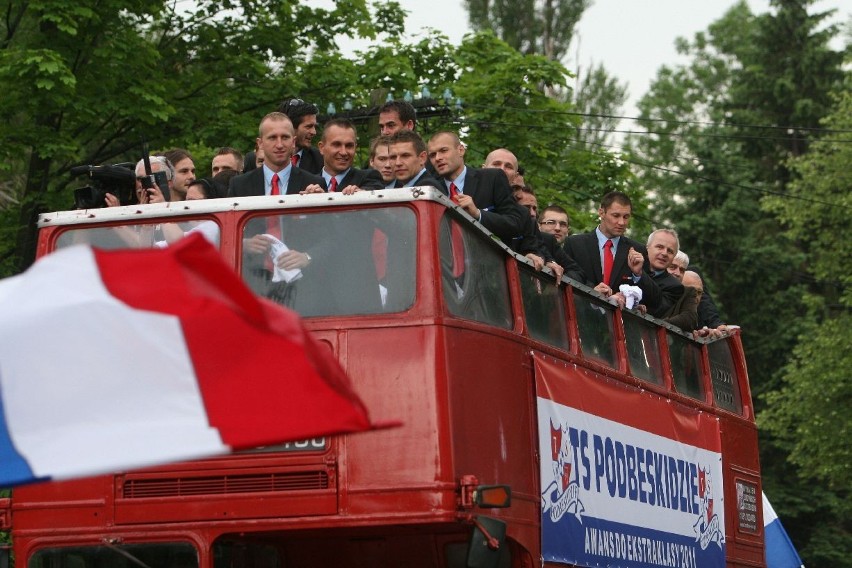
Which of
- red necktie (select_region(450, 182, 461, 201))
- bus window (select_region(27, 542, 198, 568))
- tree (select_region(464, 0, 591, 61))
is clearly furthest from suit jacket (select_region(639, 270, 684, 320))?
tree (select_region(464, 0, 591, 61))

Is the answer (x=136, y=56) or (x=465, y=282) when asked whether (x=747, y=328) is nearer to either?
(x=136, y=56)

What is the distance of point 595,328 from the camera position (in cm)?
1230

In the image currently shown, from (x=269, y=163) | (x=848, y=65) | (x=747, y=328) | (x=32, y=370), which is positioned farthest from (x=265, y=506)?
(x=848, y=65)

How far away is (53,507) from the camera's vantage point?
9.66m

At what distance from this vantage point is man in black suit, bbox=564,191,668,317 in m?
14.1

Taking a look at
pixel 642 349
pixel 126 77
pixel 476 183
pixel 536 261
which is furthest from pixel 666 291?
pixel 126 77

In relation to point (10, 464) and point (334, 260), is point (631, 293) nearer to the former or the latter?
point (334, 260)

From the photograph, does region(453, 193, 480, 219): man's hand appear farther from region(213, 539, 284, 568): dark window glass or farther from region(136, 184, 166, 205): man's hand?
region(213, 539, 284, 568): dark window glass

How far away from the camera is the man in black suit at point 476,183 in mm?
11586

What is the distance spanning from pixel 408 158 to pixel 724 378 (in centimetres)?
582

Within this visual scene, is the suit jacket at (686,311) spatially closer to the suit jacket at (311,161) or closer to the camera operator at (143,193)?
the suit jacket at (311,161)

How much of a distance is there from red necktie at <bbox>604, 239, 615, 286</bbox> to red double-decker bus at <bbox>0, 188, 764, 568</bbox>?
2.78 metres

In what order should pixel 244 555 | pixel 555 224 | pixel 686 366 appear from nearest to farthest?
pixel 244 555
pixel 686 366
pixel 555 224

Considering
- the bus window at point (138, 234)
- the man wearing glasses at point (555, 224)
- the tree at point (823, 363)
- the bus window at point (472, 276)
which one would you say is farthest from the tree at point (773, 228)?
the bus window at point (138, 234)
